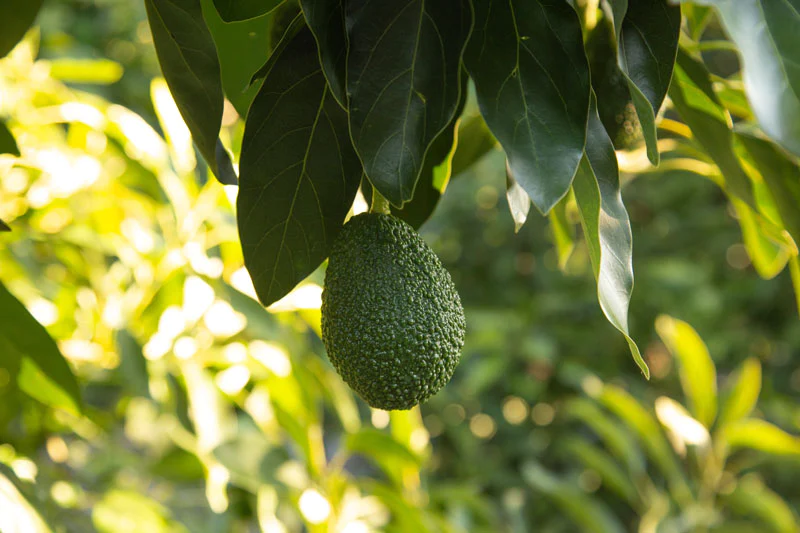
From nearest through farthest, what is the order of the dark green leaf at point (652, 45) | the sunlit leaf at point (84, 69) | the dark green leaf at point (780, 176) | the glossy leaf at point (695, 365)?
the dark green leaf at point (652, 45), the dark green leaf at point (780, 176), the sunlit leaf at point (84, 69), the glossy leaf at point (695, 365)

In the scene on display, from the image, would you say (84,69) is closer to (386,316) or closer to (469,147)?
(469,147)

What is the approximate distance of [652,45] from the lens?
41 centimetres

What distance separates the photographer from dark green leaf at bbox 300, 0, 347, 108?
0.38m

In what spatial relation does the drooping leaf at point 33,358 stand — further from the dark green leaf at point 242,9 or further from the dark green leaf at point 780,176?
the dark green leaf at point 780,176

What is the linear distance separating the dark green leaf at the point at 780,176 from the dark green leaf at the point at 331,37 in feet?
0.97

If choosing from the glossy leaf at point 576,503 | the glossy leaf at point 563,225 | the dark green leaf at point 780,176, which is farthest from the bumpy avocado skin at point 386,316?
the glossy leaf at point 576,503

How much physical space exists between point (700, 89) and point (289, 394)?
25.4 inches

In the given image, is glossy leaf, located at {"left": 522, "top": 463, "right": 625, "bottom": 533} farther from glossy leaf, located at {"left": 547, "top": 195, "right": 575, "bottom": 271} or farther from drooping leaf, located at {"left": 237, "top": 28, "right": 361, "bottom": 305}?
drooping leaf, located at {"left": 237, "top": 28, "right": 361, "bottom": 305}

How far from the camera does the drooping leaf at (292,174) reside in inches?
16.8

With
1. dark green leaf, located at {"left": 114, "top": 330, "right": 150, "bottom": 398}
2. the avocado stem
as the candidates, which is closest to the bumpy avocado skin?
the avocado stem

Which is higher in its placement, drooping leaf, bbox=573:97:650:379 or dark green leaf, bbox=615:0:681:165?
dark green leaf, bbox=615:0:681:165

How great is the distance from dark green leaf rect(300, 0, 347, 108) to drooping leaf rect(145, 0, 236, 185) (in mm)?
69

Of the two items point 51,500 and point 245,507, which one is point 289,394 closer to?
point 245,507

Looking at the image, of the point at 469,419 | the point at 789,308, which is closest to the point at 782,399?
the point at 789,308
